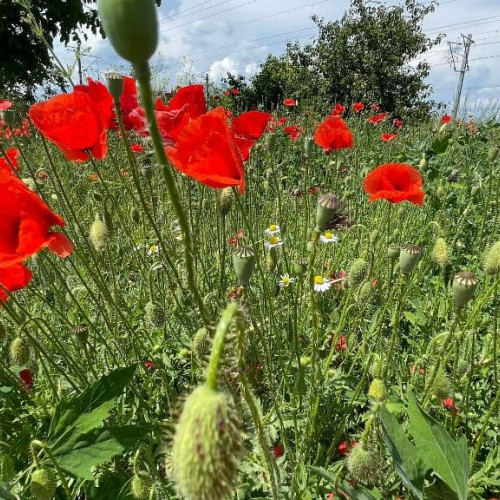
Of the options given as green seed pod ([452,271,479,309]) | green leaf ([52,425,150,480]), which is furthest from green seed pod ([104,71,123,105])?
green seed pod ([452,271,479,309])

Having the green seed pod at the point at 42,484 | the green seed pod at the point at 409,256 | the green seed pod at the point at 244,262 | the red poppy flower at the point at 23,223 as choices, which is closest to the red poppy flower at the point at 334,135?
the green seed pod at the point at 409,256

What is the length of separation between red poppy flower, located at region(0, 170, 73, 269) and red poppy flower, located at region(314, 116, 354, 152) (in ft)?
5.27

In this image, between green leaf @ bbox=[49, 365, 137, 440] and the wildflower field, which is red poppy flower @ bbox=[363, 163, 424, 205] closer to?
the wildflower field

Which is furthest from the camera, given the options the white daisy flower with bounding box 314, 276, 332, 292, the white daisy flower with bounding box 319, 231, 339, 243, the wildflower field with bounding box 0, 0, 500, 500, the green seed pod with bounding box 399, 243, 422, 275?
the white daisy flower with bounding box 319, 231, 339, 243

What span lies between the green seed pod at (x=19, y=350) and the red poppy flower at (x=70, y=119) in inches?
21.9

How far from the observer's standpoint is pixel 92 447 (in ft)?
3.35

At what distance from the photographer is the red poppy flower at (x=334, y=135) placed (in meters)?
2.39

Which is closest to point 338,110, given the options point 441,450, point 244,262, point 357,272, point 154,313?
point 357,272

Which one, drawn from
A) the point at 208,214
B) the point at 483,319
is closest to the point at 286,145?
the point at 208,214

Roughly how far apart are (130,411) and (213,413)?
4.44ft

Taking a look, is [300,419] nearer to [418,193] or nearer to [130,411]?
[130,411]

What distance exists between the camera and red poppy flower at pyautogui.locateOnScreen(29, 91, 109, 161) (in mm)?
1088

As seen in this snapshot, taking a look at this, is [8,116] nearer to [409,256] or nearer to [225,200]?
[225,200]

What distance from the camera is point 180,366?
204 cm
